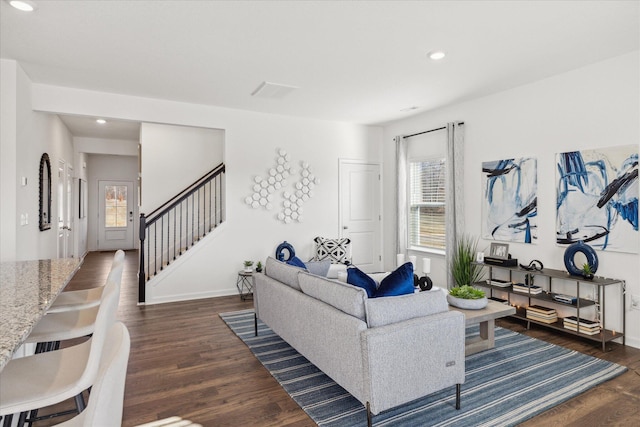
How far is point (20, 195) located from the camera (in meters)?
4.09

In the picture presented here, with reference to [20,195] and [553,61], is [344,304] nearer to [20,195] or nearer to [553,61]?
[553,61]

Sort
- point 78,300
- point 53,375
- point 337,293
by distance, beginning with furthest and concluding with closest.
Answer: point 337,293
point 78,300
point 53,375

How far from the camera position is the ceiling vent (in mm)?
4599

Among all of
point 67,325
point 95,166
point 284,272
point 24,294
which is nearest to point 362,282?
point 284,272

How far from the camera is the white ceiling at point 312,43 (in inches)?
113

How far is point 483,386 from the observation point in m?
2.80

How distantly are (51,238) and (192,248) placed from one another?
8.41ft

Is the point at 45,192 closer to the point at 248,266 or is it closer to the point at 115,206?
the point at 248,266

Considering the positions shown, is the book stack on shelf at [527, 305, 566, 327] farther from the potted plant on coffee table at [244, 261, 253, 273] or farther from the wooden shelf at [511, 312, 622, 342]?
the potted plant on coffee table at [244, 261, 253, 273]

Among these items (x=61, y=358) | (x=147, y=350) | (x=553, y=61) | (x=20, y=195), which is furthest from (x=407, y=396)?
(x=20, y=195)

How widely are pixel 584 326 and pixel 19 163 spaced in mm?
6173

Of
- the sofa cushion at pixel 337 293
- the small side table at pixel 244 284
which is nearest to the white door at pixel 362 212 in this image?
the small side table at pixel 244 284

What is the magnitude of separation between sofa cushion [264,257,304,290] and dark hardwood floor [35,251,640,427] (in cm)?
75

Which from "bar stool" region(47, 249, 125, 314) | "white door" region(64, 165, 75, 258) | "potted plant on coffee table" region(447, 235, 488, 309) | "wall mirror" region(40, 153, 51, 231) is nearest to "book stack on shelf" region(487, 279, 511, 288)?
"potted plant on coffee table" region(447, 235, 488, 309)
